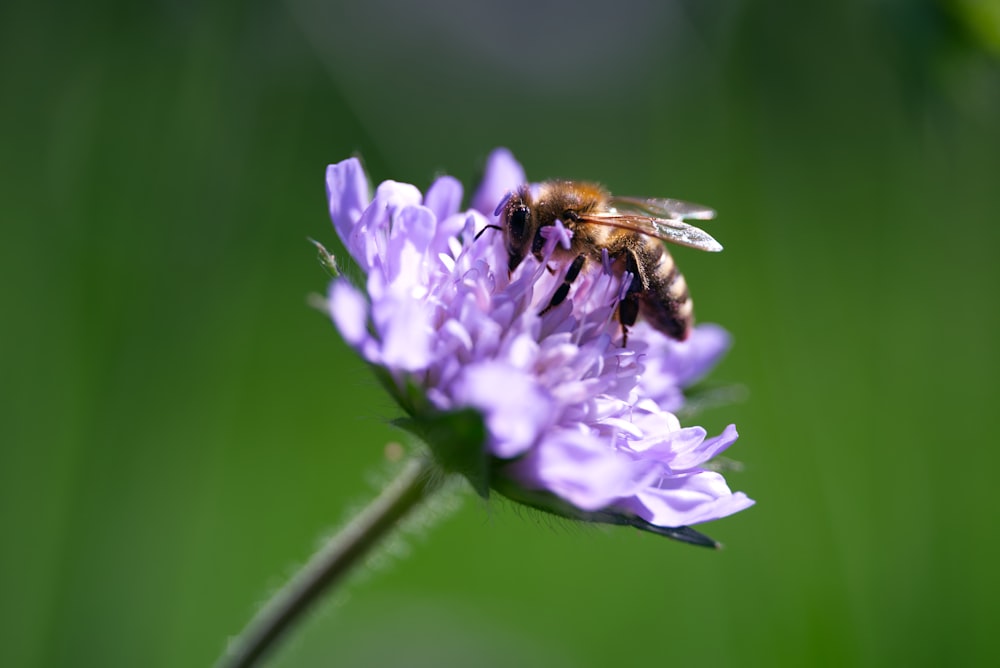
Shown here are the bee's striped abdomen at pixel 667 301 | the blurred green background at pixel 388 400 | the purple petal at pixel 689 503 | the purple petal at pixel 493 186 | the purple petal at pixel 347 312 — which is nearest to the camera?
the purple petal at pixel 347 312

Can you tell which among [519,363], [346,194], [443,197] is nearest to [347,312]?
[519,363]

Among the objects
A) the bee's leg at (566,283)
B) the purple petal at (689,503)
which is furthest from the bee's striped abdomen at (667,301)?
the purple petal at (689,503)

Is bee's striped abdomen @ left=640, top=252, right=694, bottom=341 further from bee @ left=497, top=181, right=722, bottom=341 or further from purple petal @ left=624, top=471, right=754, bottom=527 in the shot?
purple petal @ left=624, top=471, right=754, bottom=527

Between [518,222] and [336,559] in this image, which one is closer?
[336,559]

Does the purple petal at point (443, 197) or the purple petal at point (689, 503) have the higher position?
the purple petal at point (443, 197)

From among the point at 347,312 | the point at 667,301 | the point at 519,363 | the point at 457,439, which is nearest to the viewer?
the point at 347,312

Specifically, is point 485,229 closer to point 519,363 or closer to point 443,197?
point 443,197

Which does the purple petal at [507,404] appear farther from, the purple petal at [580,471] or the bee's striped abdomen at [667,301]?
the bee's striped abdomen at [667,301]

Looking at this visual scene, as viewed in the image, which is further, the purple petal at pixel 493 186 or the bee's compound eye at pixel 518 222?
the purple petal at pixel 493 186
